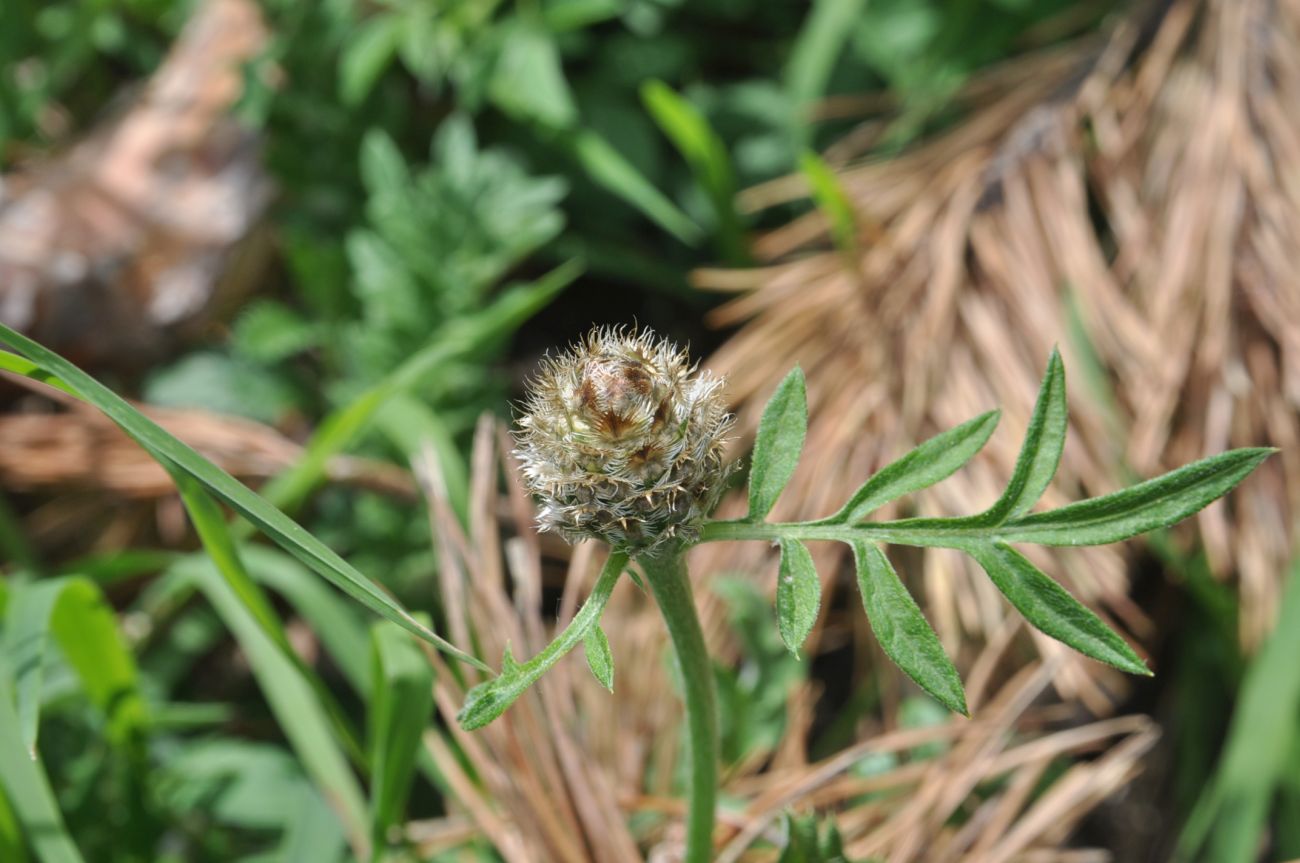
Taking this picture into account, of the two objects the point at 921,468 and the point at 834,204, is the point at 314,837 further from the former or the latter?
the point at 834,204

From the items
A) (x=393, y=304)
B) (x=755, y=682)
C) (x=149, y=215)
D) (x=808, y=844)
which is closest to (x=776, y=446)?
(x=808, y=844)

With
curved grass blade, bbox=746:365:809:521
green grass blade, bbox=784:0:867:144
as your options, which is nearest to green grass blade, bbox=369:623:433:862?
curved grass blade, bbox=746:365:809:521

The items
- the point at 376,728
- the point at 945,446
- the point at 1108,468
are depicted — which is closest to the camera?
the point at 945,446

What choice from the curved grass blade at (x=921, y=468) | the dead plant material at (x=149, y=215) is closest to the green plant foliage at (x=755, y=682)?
the curved grass blade at (x=921, y=468)

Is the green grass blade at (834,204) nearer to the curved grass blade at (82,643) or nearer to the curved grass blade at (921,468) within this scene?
the curved grass blade at (921,468)

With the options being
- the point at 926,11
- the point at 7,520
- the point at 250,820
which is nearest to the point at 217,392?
the point at 7,520

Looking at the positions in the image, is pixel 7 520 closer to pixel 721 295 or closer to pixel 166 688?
pixel 166 688

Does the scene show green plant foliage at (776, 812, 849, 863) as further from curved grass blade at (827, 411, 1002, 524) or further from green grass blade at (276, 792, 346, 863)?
green grass blade at (276, 792, 346, 863)
